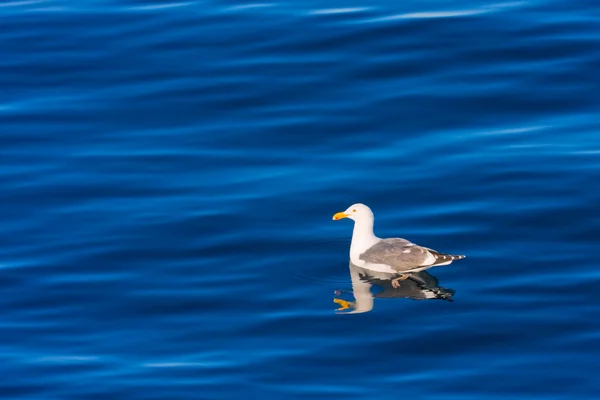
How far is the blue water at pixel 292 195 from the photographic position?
14.8 meters

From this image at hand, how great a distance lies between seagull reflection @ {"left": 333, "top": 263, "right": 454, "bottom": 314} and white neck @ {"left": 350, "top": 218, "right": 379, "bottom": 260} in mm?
238

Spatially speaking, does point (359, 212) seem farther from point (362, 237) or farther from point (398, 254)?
point (398, 254)

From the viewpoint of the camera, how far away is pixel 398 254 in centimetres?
1689

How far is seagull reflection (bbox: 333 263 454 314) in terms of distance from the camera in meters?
16.3

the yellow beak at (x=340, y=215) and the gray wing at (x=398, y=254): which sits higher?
the yellow beak at (x=340, y=215)

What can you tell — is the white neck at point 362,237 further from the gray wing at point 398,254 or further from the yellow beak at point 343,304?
the yellow beak at point 343,304

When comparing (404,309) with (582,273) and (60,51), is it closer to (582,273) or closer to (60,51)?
(582,273)

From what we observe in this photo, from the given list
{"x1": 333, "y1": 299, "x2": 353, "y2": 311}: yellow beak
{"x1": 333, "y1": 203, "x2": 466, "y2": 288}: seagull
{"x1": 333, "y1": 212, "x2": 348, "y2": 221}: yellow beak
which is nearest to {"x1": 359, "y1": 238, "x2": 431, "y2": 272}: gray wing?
{"x1": 333, "y1": 203, "x2": 466, "y2": 288}: seagull

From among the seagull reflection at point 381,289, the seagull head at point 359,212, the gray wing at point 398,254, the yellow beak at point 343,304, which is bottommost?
the yellow beak at point 343,304

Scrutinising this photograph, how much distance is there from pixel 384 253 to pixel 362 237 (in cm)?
55

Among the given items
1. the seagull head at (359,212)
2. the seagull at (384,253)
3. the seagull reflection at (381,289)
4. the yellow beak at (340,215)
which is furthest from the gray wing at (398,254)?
the yellow beak at (340,215)

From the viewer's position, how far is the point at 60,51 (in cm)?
2603

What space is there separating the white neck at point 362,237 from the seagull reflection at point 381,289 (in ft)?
0.78

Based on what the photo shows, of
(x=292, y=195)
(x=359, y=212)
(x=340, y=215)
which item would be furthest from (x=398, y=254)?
(x=292, y=195)
